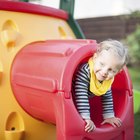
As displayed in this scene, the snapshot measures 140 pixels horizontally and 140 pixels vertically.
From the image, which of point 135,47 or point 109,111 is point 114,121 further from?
point 135,47

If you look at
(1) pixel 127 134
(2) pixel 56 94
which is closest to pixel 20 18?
(2) pixel 56 94

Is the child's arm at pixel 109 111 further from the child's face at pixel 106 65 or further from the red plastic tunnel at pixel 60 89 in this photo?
the child's face at pixel 106 65

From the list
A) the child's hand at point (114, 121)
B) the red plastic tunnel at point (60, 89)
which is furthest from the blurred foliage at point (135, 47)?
the child's hand at point (114, 121)

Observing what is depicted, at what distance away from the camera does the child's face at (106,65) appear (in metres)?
1.62

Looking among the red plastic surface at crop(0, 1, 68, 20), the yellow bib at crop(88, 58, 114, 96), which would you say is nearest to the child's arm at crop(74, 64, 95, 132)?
the yellow bib at crop(88, 58, 114, 96)

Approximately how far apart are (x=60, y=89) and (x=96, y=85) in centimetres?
19

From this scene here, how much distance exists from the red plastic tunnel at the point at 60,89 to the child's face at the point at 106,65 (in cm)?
7

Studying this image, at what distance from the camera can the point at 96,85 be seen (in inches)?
67.2

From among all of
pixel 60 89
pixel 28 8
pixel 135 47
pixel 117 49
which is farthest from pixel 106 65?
pixel 135 47

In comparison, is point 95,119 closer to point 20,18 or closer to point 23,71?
point 23,71

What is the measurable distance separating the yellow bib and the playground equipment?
Result: 58 millimetres

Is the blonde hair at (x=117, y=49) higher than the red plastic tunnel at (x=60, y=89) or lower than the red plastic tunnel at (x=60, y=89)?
higher

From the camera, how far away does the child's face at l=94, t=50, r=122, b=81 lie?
1.62 m

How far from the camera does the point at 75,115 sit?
1571 millimetres
